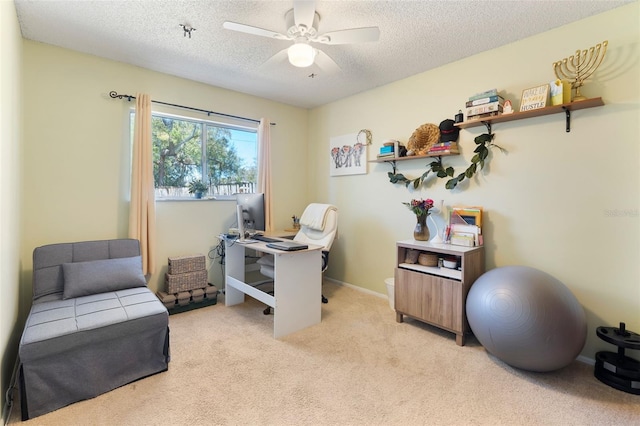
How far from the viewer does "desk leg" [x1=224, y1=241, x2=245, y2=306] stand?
3305 millimetres

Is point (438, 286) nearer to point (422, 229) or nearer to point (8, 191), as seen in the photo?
point (422, 229)

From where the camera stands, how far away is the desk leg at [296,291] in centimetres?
254

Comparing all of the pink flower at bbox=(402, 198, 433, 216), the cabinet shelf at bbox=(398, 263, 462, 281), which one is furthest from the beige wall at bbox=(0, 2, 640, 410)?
the cabinet shelf at bbox=(398, 263, 462, 281)

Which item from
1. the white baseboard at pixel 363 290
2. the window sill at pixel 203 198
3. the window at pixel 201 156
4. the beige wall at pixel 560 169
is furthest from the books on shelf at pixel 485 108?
the window sill at pixel 203 198

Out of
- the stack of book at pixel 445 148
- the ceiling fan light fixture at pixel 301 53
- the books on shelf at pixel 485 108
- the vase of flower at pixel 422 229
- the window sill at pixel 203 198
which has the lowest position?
the vase of flower at pixel 422 229

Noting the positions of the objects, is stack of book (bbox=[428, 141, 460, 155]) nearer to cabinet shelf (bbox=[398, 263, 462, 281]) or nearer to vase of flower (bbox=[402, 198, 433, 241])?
vase of flower (bbox=[402, 198, 433, 241])

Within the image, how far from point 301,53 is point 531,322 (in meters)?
2.34

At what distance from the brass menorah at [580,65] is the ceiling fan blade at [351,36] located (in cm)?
150

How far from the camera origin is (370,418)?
1611mm

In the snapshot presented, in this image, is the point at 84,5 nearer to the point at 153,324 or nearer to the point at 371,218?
the point at 153,324

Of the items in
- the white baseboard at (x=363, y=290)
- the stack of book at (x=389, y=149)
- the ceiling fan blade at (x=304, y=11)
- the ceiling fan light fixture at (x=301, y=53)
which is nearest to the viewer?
the ceiling fan blade at (x=304, y=11)

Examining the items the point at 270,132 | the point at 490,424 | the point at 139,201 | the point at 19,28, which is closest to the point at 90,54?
the point at 19,28

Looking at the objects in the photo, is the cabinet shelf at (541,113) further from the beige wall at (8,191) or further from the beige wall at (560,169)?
the beige wall at (8,191)

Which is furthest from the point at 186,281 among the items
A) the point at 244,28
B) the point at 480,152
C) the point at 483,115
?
the point at 483,115
